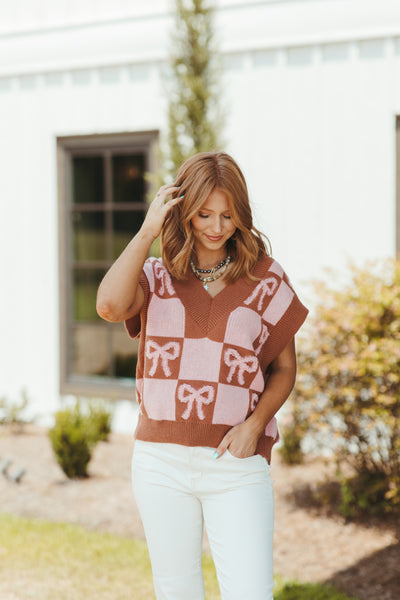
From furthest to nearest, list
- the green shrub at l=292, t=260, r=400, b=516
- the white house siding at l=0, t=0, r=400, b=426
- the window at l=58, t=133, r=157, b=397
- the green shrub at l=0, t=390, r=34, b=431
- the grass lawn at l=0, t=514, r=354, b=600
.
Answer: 1. the green shrub at l=0, t=390, r=34, b=431
2. the window at l=58, t=133, r=157, b=397
3. the white house siding at l=0, t=0, r=400, b=426
4. the green shrub at l=292, t=260, r=400, b=516
5. the grass lawn at l=0, t=514, r=354, b=600

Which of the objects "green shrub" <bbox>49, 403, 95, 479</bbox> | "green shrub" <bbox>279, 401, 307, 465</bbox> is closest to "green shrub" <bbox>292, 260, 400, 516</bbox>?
"green shrub" <bbox>279, 401, 307, 465</bbox>

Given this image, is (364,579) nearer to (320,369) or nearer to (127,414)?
(320,369)

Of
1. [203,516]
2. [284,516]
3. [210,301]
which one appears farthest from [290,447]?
[210,301]

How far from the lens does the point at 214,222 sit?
2.03m

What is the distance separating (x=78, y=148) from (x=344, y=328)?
3552mm

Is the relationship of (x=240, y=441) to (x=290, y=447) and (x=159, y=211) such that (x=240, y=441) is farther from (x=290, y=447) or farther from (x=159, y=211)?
(x=290, y=447)

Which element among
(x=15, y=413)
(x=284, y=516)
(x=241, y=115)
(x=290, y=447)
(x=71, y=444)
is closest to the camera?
(x=284, y=516)

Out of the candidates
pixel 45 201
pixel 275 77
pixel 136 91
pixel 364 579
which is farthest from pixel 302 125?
pixel 364 579

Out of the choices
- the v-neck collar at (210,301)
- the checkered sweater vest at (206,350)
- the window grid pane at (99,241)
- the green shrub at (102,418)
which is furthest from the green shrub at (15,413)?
the v-neck collar at (210,301)

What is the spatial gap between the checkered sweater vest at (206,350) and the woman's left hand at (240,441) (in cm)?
3

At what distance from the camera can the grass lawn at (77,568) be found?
10.8 ft

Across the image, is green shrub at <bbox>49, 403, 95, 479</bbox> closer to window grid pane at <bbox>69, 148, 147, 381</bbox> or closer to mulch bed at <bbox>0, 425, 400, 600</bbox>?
mulch bed at <bbox>0, 425, 400, 600</bbox>

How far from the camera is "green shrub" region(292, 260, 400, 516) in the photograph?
3.91 meters

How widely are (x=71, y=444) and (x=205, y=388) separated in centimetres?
324
